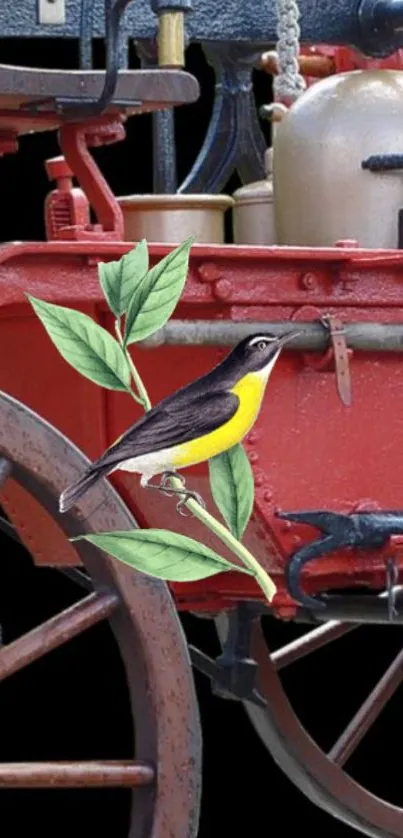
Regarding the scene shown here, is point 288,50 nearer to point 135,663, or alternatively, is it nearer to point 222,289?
point 222,289

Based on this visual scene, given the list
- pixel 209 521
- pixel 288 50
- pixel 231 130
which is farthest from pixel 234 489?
pixel 231 130

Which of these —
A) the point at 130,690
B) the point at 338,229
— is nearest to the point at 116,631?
the point at 130,690

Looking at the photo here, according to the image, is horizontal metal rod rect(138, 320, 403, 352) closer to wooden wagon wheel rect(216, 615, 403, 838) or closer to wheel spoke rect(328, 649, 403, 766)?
wooden wagon wheel rect(216, 615, 403, 838)

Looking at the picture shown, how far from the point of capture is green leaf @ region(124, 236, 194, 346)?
2.79 metres

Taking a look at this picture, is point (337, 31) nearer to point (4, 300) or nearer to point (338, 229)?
point (338, 229)

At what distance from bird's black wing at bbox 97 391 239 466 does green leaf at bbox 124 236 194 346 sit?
196 mm

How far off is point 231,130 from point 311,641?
50.2 inches

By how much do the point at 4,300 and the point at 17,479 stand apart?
29 centimetres

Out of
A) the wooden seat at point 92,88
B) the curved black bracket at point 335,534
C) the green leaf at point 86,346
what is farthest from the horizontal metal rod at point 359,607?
the green leaf at point 86,346

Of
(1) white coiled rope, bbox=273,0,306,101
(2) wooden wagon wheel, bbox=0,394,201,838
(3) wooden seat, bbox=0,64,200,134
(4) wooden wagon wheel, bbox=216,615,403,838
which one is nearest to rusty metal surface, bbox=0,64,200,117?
(3) wooden seat, bbox=0,64,200,134

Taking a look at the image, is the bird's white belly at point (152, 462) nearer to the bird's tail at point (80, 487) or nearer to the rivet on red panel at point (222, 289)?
the bird's tail at point (80, 487)

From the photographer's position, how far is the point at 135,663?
12.2 feet

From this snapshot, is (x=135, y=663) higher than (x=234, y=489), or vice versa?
(x=234, y=489)

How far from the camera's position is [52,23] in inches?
154
